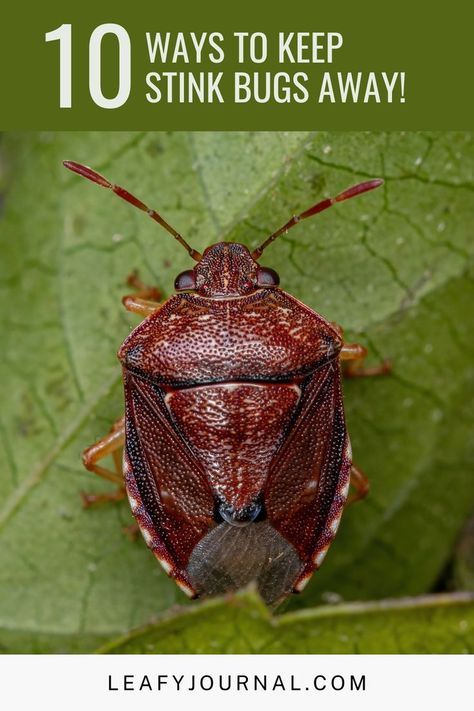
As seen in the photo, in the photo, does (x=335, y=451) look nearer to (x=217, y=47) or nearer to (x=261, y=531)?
(x=261, y=531)

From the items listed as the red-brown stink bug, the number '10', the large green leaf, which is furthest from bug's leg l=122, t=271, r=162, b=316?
the number '10'

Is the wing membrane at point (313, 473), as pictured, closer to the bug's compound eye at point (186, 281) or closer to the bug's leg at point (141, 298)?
the bug's compound eye at point (186, 281)

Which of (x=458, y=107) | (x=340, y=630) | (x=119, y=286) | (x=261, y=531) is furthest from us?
(x=119, y=286)

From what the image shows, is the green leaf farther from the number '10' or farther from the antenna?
the number '10'

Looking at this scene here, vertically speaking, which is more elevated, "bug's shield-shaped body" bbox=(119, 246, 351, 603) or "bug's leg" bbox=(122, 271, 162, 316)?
"bug's leg" bbox=(122, 271, 162, 316)

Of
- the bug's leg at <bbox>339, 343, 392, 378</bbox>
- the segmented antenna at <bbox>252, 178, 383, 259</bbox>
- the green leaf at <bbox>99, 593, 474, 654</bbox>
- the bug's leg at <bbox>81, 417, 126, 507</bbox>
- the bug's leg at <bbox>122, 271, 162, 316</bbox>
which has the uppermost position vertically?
the segmented antenna at <bbox>252, 178, 383, 259</bbox>

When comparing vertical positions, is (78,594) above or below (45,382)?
below

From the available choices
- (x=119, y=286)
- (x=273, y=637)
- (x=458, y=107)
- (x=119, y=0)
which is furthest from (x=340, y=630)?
(x=119, y=0)
